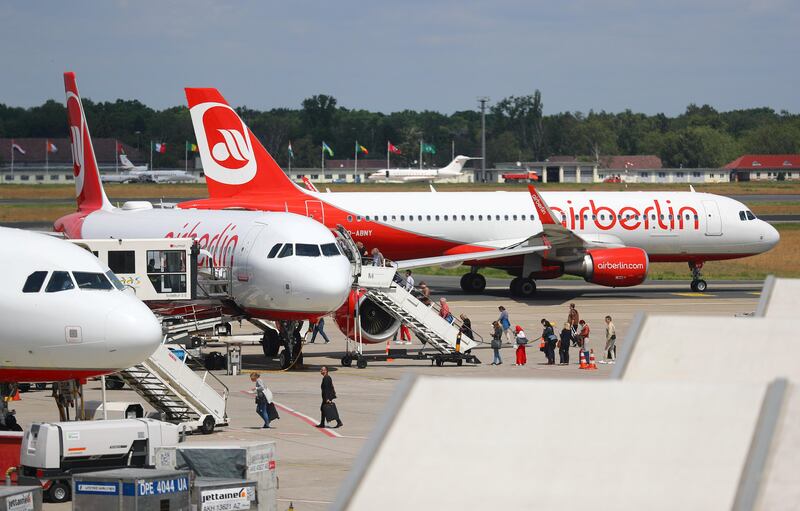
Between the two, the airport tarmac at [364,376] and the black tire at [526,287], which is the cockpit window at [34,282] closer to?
the airport tarmac at [364,376]

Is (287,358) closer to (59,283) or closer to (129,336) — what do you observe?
(59,283)

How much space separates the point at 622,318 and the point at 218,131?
16791mm

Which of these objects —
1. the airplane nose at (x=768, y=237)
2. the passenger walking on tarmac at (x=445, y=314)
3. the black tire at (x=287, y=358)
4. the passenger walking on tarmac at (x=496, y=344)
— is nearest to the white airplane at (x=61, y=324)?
the black tire at (x=287, y=358)

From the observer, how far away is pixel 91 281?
20.6m

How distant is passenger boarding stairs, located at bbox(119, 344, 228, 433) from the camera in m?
24.1

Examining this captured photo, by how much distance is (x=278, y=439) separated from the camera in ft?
76.6

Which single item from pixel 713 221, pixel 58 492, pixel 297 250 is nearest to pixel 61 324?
pixel 58 492

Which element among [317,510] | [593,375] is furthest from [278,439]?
[593,375]

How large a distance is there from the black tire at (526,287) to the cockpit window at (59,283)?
105ft

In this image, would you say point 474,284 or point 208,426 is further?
point 474,284

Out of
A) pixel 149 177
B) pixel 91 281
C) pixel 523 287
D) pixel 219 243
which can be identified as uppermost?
pixel 91 281

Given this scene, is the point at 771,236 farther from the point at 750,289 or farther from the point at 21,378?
the point at 21,378

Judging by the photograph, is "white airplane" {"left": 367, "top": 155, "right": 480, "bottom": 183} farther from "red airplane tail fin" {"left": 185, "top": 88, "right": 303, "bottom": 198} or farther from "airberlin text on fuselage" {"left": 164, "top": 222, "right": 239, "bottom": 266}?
"airberlin text on fuselage" {"left": 164, "top": 222, "right": 239, "bottom": 266}

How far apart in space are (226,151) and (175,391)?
24.3m
